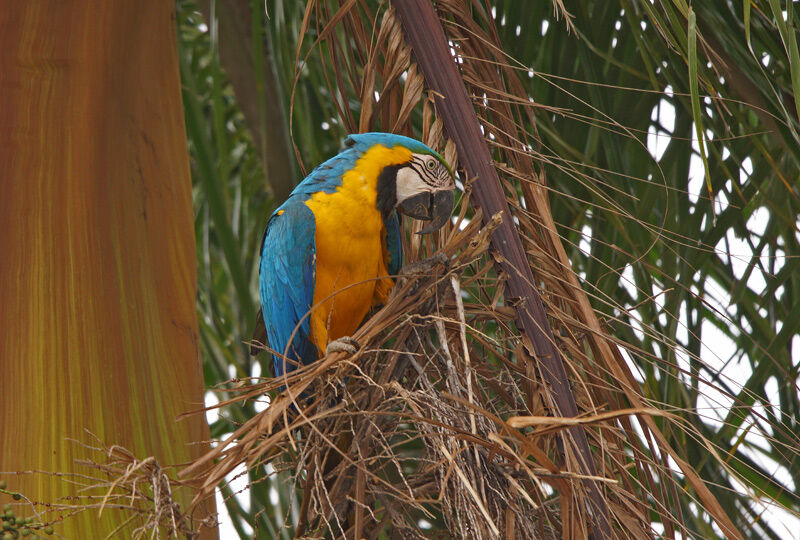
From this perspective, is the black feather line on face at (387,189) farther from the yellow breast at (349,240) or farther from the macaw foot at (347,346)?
the macaw foot at (347,346)

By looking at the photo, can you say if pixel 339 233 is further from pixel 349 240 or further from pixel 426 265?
pixel 426 265

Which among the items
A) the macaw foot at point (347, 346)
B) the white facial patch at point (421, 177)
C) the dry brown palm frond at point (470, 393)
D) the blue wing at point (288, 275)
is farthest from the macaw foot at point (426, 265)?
the blue wing at point (288, 275)

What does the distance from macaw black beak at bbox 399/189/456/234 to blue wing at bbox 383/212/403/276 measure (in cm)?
14

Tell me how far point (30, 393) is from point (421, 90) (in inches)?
25.5

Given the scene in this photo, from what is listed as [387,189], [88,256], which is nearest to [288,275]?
[387,189]

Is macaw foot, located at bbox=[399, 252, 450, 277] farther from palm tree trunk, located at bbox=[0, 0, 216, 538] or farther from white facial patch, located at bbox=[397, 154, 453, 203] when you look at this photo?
palm tree trunk, located at bbox=[0, 0, 216, 538]

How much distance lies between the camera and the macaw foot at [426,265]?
35.2 inches

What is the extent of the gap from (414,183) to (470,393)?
55cm

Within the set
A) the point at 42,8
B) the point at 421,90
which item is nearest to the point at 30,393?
the point at 42,8

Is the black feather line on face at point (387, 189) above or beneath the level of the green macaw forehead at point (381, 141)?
beneath

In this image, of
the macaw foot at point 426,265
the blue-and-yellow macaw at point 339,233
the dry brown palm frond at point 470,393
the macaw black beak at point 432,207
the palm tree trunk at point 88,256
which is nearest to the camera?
the dry brown palm frond at point 470,393

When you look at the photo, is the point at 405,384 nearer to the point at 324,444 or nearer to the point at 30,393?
the point at 324,444

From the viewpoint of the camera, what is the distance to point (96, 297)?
1.08 meters

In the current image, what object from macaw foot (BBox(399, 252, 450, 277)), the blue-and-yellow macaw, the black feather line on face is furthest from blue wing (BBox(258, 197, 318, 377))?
macaw foot (BBox(399, 252, 450, 277))
